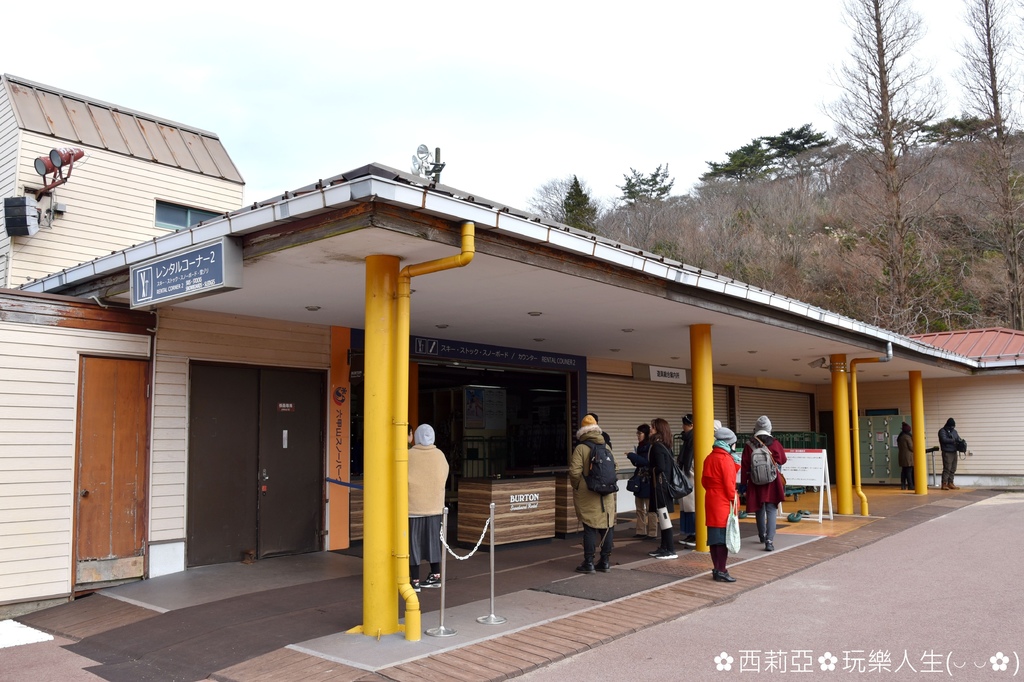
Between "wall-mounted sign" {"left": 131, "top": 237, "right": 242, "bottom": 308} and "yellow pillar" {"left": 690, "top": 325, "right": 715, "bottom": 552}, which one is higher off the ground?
"wall-mounted sign" {"left": 131, "top": 237, "right": 242, "bottom": 308}

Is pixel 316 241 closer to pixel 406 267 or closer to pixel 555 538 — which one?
pixel 406 267

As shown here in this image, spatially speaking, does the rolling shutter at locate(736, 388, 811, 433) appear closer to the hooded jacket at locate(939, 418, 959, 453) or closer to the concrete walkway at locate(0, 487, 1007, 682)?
the hooded jacket at locate(939, 418, 959, 453)

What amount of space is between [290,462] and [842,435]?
918cm

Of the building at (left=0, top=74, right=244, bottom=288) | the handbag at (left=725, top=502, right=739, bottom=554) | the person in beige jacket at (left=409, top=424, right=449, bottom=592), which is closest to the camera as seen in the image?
the person in beige jacket at (left=409, top=424, right=449, bottom=592)

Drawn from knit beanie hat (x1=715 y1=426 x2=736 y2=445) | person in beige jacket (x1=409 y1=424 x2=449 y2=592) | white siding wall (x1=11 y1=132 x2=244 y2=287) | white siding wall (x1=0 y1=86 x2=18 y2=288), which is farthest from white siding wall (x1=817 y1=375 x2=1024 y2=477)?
white siding wall (x1=0 y1=86 x2=18 y2=288)

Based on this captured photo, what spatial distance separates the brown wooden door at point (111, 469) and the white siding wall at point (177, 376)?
0.47 feet

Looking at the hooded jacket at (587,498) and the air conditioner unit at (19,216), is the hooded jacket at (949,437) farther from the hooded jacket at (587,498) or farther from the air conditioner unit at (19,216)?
the air conditioner unit at (19,216)

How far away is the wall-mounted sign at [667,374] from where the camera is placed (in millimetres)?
15000

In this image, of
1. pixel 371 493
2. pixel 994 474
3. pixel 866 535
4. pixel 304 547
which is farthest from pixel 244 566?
pixel 994 474

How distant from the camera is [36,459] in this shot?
23.3 ft

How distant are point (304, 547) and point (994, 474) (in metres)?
16.6

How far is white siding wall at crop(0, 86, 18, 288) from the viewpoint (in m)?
10.6

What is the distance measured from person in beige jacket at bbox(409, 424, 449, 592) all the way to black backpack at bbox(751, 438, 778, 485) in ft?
13.9

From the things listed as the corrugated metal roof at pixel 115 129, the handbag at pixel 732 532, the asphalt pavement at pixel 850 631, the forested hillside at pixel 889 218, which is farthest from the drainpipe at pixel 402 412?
the forested hillside at pixel 889 218
